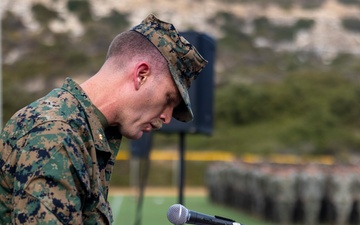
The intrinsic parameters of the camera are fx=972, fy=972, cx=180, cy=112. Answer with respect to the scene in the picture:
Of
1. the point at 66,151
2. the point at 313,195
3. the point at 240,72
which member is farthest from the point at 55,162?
the point at 240,72

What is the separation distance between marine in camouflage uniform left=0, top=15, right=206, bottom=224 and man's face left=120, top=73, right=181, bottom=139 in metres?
0.03

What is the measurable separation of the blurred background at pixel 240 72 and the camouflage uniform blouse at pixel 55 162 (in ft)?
45.7

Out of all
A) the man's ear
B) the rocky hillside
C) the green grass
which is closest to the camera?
the man's ear

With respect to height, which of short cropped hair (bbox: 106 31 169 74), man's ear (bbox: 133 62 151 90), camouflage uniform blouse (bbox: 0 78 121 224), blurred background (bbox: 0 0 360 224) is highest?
blurred background (bbox: 0 0 360 224)

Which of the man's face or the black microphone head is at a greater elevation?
the man's face

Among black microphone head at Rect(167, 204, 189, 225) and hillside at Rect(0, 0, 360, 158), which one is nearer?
black microphone head at Rect(167, 204, 189, 225)

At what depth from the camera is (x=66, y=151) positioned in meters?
2.35

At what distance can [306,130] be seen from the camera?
42.5 metres

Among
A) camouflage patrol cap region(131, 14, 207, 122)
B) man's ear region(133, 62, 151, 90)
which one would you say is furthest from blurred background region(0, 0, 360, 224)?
man's ear region(133, 62, 151, 90)

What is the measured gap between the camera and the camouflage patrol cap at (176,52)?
2.60 meters

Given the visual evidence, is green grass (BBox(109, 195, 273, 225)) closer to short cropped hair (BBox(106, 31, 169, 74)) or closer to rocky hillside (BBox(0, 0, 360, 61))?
short cropped hair (BBox(106, 31, 169, 74))

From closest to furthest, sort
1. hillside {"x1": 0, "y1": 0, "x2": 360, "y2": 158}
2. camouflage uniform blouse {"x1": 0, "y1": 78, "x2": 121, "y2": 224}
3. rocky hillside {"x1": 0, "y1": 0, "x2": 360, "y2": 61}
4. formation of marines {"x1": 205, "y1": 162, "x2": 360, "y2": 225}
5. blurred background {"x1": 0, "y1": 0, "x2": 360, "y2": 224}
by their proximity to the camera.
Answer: camouflage uniform blouse {"x1": 0, "y1": 78, "x2": 121, "y2": 224}
formation of marines {"x1": 205, "y1": 162, "x2": 360, "y2": 225}
blurred background {"x1": 0, "y1": 0, "x2": 360, "y2": 224}
hillside {"x1": 0, "y1": 0, "x2": 360, "y2": 158}
rocky hillside {"x1": 0, "y1": 0, "x2": 360, "y2": 61}

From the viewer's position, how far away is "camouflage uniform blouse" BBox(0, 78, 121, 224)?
2312 mm

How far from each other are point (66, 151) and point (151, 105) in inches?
13.5
